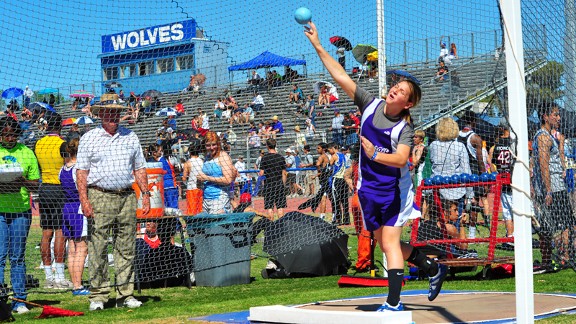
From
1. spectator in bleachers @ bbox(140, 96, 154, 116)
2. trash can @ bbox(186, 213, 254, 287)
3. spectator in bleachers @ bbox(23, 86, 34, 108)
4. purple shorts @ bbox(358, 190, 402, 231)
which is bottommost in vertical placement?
trash can @ bbox(186, 213, 254, 287)

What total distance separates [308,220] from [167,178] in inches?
136

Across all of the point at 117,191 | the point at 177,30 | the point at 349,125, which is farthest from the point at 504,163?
the point at 117,191

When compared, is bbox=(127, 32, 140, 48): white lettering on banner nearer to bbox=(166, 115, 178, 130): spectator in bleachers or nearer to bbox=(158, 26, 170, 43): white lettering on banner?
bbox=(158, 26, 170, 43): white lettering on banner

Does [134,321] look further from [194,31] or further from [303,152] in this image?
[303,152]

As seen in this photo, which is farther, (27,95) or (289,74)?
(289,74)

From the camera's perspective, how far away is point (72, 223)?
34.0 feet

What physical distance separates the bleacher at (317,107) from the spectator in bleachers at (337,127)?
0.35ft

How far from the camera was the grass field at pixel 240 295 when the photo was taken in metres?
8.01

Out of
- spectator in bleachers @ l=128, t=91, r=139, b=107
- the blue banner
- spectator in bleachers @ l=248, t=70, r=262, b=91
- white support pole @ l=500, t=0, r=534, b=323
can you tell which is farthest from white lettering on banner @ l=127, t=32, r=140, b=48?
white support pole @ l=500, t=0, r=534, b=323

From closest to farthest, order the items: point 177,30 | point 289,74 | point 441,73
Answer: point 177,30
point 289,74
point 441,73

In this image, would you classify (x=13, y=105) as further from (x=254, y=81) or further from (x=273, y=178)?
(x=273, y=178)

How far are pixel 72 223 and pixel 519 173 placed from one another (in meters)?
6.66

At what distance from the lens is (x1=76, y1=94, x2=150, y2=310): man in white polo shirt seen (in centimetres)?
867

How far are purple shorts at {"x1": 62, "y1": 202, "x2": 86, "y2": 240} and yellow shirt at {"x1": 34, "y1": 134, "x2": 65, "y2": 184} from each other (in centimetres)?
38
